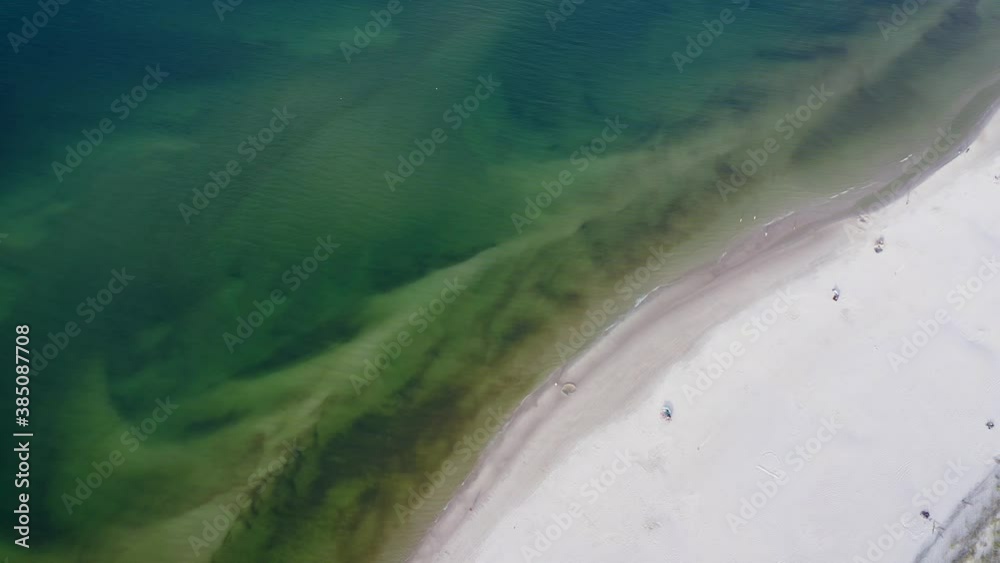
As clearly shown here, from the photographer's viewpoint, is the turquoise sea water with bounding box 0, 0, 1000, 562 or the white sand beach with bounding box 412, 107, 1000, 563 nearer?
the white sand beach with bounding box 412, 107, 1000, 563

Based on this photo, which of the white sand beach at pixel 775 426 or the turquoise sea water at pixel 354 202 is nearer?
the white sand beach at pixel 775 426

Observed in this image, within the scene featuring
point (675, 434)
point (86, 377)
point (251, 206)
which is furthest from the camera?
point (251, 206)

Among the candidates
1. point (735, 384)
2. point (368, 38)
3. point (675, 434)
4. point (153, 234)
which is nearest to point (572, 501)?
point (675, 434)

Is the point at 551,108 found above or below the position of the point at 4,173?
above

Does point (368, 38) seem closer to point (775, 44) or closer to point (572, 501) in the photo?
point (775, 44)
